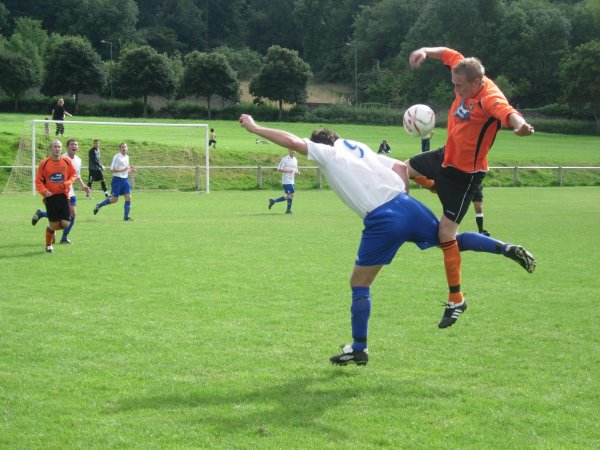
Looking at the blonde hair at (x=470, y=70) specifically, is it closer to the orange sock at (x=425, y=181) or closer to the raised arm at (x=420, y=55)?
the raised arm at (x=420, y=55)

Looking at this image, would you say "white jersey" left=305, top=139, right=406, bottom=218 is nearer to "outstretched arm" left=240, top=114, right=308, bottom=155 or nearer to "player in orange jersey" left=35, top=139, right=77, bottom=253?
"outstretched arm" left=240, top=114, right=308, bottom=155

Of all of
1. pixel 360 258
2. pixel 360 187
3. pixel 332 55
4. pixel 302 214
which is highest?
pixel 332 55

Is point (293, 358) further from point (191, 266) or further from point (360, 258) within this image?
point (191, 266)

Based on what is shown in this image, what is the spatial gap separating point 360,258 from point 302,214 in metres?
17.5

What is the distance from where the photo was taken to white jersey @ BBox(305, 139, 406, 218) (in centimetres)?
708

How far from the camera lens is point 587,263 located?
14.0m

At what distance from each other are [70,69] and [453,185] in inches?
2965

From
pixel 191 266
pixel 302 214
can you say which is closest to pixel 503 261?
pixel 191 266

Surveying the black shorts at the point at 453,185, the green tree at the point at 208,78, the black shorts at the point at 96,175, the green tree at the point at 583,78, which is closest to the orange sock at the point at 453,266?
the black shorts at the point at 453,185

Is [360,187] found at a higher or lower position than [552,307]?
higher

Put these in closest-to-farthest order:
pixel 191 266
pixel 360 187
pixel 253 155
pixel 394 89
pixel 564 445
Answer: pixel 564 445
pixel 360 187
pixel 191 266
pixel 253 155
pixel 394 89

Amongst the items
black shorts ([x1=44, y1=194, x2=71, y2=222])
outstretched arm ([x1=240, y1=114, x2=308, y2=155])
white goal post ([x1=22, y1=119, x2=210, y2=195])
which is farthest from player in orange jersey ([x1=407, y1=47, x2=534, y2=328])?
white goal post ([x1=22, y1=119, x2=210, y2=195])

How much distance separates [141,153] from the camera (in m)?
39.7

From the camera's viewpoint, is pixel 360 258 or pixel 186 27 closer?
pixel 360 258
